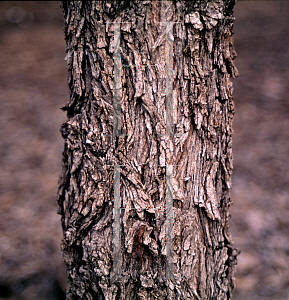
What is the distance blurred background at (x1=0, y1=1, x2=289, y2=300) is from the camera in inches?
60.5

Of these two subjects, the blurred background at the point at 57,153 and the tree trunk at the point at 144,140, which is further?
the blurred background at the point at 57,153

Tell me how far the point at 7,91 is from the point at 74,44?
215 cm

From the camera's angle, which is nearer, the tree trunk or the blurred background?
the tree trunk

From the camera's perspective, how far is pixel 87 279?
A: 99 centimetres

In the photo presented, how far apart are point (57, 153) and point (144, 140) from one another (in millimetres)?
1808

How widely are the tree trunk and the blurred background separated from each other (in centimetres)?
68

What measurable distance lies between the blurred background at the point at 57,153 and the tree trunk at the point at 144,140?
68cm

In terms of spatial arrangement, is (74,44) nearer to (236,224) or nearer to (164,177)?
(164,177)

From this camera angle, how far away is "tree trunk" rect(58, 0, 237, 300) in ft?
3.00

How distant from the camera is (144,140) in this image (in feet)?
3.11

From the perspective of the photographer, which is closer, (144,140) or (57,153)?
(144,140)

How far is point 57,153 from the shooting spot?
250 cm

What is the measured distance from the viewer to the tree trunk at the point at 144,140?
914 millimetres

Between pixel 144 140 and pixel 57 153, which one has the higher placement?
pixel 57 153
